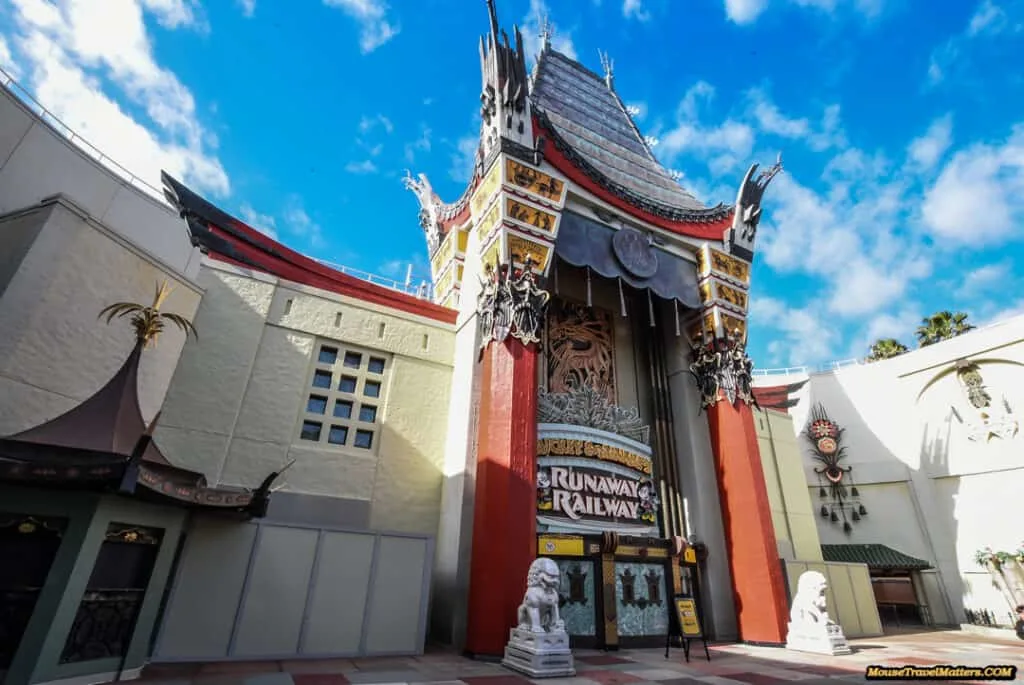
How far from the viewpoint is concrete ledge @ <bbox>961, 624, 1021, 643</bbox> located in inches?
626

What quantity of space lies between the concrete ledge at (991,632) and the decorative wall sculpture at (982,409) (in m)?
7.91

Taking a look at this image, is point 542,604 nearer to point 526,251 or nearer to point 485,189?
point 526,251

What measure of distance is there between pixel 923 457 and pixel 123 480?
1178 inches

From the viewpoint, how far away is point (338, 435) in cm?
1194

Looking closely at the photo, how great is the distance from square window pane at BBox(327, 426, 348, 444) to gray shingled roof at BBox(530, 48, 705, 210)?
453 inches

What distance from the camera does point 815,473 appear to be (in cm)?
2498

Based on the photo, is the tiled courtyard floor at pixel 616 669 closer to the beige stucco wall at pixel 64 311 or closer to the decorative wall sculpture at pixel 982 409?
the beige stucco wall at pixel 64 311

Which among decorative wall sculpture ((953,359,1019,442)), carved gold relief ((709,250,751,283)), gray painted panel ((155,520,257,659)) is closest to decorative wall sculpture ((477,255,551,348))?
gray painted panel ((155,520,257,659))

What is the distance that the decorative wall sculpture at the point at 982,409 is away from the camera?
20531 millimetres

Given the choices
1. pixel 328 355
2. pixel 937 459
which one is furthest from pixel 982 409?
pixel 328 355

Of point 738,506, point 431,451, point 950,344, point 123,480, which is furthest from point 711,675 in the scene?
point 950,344

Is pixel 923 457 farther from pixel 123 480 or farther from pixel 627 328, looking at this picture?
pixel 123 480

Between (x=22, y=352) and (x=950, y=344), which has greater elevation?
(x=950, y=344)

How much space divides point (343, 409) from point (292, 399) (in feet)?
4.18
